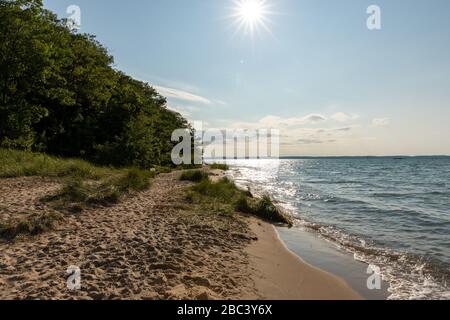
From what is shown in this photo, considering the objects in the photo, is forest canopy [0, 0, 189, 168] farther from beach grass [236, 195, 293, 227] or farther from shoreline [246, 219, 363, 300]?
shoreline [246, 219, 363, 300]

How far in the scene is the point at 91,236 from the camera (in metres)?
7.79

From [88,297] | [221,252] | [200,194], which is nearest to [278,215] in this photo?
[200,194]

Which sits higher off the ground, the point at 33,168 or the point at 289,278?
the point at 33,168

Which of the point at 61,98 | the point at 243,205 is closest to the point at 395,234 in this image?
the point at 243,205

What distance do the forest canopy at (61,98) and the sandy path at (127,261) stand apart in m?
16.0

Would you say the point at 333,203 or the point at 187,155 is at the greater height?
the point at 187,155

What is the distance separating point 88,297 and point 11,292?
4.04ft

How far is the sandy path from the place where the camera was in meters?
5.16

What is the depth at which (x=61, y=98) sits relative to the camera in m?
24.4

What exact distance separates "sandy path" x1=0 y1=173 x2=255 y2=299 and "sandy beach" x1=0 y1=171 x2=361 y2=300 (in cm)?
2

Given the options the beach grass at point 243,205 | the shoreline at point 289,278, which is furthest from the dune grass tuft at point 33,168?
the shoreline at point 289,278

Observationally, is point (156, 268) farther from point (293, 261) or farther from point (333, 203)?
point (333, 203)

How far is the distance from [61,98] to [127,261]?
2232 cm

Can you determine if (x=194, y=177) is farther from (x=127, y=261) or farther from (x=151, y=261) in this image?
(x=127, y=261)
